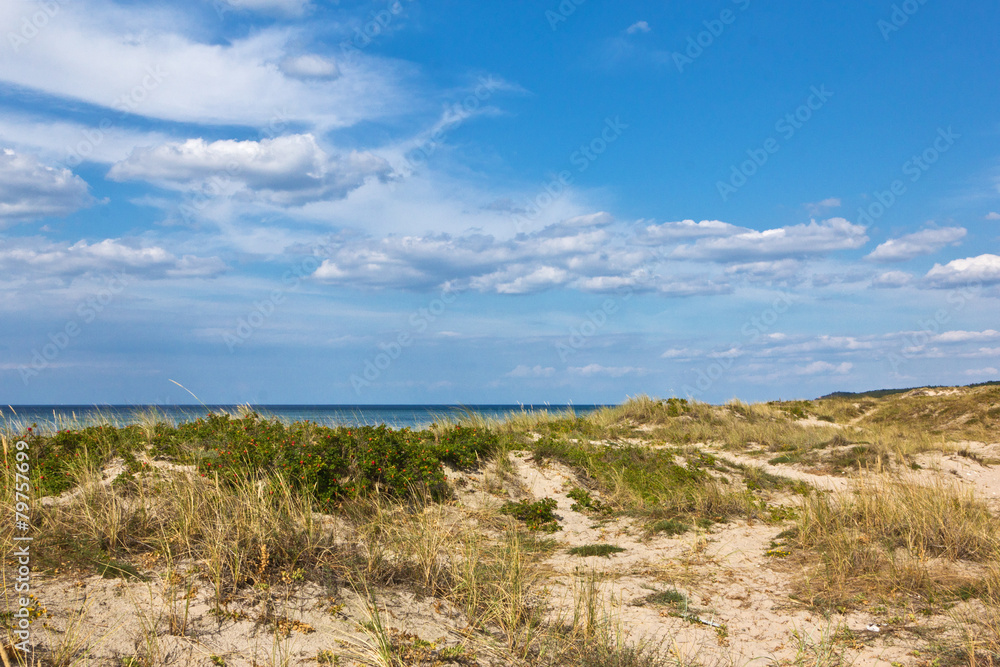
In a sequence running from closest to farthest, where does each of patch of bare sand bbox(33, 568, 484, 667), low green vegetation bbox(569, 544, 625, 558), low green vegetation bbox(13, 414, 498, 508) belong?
1. patch of bare sand bbox(33, 568, 484, 667)
2. low green vegetation bbox(569, 544, 625, 558)
3. low green vegetation bbox(13, 414, 498, 508)

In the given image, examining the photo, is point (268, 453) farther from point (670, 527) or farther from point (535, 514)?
point (670, 527)

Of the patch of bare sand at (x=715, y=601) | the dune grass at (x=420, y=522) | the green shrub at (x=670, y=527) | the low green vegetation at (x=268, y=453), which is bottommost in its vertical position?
the patch of bare sand at (x=715, y=601)

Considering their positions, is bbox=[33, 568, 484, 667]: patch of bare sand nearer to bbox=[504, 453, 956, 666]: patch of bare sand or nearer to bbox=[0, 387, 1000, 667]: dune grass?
bbox=[0, 387, 1000, 667]: dune grass

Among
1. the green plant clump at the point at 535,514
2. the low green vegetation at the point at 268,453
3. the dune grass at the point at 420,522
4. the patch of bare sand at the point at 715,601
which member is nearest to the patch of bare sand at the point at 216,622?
the dune grass at the point at 420,522

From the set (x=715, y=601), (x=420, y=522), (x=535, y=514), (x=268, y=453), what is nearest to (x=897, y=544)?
(x=715, y=601)

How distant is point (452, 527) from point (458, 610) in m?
1.69

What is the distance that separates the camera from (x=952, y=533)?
7395 mm

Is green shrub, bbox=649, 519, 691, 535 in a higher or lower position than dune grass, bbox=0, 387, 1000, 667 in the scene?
lower

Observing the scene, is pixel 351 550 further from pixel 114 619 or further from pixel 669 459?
pixel 669 459

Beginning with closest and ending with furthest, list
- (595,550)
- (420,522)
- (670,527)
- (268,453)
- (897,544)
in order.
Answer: (420,522) → (897,544) → (595,550) → (268,453) → (670,527)

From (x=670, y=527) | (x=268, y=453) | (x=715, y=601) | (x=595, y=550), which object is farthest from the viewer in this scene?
(x=670, y=527)

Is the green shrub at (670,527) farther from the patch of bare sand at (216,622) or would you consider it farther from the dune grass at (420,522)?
the patch of bare sand at (216,622)

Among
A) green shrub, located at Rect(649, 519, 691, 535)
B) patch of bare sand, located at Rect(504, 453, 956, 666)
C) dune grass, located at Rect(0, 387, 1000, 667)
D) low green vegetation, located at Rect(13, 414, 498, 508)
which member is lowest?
patch of bare sand, located at Rect(504, 453, 956, 666)

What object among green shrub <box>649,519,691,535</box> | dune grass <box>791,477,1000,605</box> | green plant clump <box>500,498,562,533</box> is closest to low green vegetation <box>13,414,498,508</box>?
green plant clump <box>500,498,562,533</box>
